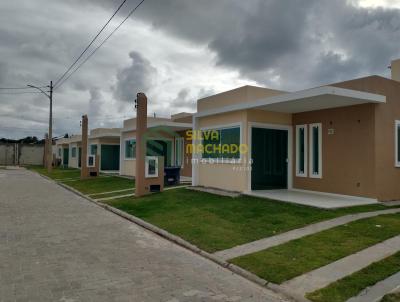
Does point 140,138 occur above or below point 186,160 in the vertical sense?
above

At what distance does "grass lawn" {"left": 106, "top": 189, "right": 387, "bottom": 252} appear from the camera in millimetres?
7594

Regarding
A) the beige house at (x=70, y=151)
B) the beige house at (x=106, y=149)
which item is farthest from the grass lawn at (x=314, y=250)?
the beige house at (x=70, y=151)

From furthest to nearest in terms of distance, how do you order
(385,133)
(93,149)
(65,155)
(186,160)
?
(65,155) → (93,149) → (186,160) → (385,133)

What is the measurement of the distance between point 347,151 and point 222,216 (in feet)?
16.4

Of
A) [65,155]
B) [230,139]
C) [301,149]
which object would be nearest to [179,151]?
[230,139]

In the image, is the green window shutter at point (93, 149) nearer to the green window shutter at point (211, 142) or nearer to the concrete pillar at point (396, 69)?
the green window shutter at point (211, 142)

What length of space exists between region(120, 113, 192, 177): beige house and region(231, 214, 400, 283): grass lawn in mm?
13417

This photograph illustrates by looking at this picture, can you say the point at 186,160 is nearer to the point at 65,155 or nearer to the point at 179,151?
the point at 179,151

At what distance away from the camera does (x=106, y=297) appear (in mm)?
4438

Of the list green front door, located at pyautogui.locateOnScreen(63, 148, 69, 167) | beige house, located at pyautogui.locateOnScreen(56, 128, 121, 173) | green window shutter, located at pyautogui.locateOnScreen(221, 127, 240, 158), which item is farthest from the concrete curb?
green front door, located at pyautogui.locateOnScreen(63, 148, 69, 167)

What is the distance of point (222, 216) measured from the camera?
9469mm

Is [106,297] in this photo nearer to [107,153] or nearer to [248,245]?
[248,245]

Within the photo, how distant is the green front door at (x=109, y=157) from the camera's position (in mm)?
31953

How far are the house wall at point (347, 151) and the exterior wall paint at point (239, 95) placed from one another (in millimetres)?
1814
